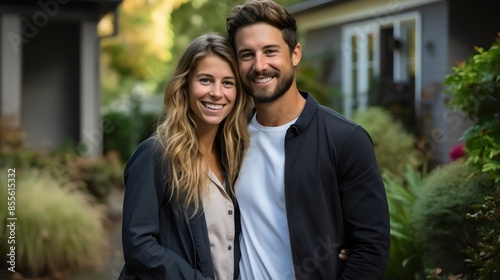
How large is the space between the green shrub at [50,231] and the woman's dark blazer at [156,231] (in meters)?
4.68

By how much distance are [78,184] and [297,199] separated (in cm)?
847

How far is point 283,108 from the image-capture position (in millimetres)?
3311

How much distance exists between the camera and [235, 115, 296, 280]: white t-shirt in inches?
125

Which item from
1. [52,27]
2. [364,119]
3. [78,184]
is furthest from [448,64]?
[52,27]

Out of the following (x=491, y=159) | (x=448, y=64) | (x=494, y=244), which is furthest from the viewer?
(x=448, y=64)

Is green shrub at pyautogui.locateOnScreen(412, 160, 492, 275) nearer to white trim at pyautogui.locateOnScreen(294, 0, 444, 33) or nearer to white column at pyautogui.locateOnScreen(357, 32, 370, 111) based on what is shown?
white trim at pyautogui.locateOnScreen(294, 0, 444, 33)

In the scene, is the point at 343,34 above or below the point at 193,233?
above

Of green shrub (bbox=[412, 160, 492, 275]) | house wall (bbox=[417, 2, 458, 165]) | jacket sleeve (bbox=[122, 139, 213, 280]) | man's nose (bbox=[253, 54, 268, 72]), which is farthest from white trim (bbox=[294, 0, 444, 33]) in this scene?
jacket sleeve (bbox=[122, 139, 213, 280])

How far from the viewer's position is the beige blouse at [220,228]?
10.8 ft

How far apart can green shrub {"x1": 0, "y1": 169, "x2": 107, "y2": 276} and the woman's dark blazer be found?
468cm

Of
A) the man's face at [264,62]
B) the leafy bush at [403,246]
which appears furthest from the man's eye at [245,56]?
the leafy bush at [403,246]

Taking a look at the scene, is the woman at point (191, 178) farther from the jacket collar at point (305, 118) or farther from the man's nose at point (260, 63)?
the jacket collar at point (305, 118)

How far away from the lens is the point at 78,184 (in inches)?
436

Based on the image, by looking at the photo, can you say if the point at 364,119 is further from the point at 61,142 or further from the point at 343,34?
the point at 61,142
